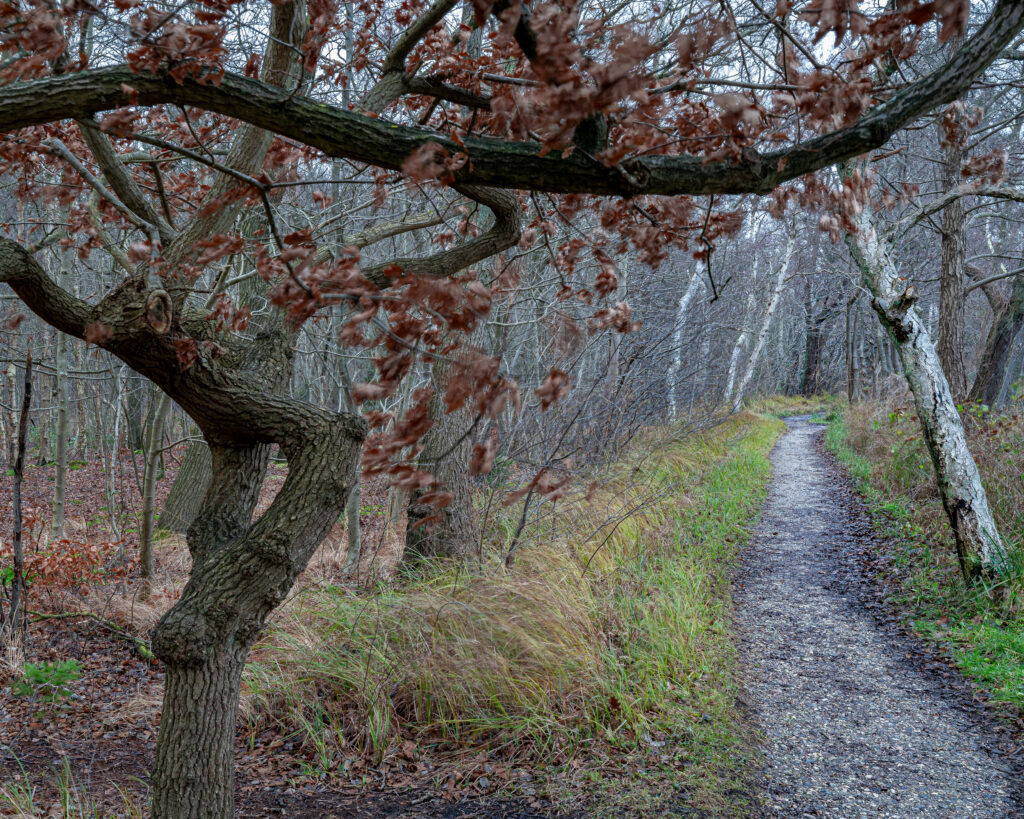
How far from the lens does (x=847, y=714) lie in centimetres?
432

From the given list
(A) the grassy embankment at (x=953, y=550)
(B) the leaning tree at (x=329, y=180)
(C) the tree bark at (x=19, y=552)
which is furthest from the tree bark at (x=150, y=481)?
(A) the grassy embankment at (x=953, y=550)

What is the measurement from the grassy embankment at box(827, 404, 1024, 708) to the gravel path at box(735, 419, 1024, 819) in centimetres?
31

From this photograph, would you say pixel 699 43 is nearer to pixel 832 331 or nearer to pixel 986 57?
pixel 986 57

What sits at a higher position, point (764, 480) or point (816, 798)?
point (764, 480)

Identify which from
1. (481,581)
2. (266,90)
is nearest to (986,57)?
(266,90)

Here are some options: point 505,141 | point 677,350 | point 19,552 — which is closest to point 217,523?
point 505,141

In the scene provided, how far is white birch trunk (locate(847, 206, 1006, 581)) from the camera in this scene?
5703 millimetres

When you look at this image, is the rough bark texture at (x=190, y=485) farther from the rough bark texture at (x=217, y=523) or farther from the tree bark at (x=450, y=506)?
the rough bark texture at (x=217, y=523)

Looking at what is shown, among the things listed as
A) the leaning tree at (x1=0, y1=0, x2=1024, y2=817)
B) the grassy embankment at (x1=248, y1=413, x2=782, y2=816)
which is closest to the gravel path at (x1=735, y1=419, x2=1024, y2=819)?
the grassy embankment at (x1=248, y1=413, x2=782, y2=816)

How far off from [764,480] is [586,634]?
797 centimetres

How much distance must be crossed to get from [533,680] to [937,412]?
4.46 m

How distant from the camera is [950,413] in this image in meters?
6.03

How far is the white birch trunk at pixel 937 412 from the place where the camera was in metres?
5.70

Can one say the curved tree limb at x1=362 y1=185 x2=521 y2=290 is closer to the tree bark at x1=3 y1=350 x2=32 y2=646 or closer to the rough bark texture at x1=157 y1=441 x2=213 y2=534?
the tree bark at x1=3 y1=350 x2=32 y2=646
